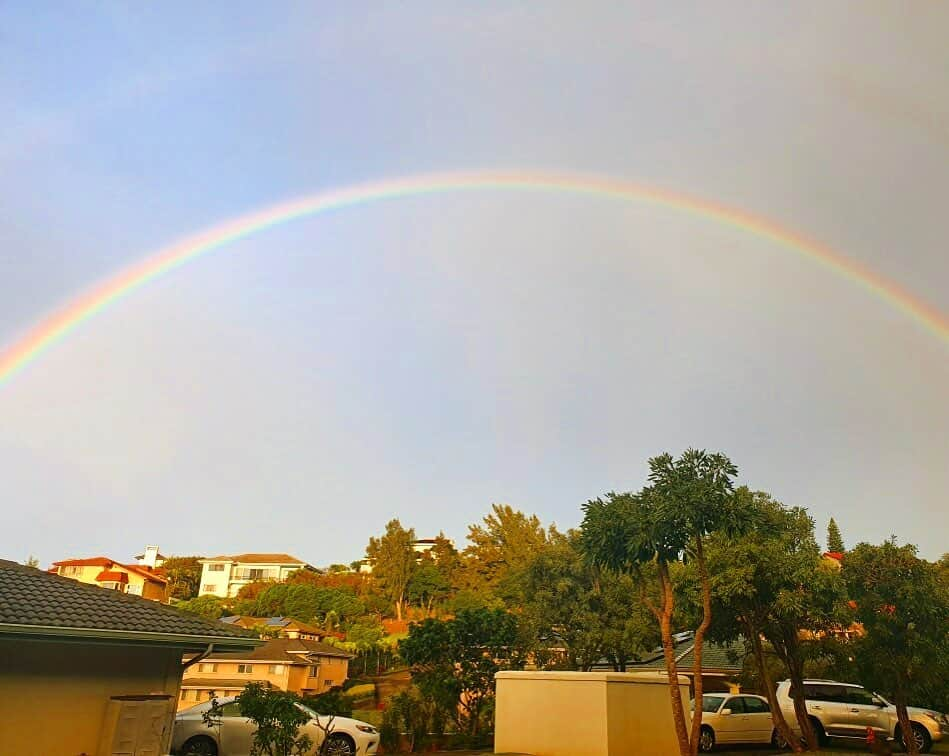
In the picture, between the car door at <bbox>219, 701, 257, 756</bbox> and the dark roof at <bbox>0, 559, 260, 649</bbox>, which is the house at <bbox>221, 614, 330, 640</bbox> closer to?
the car door at <bbox>219, 701, 257, 756</bbox>

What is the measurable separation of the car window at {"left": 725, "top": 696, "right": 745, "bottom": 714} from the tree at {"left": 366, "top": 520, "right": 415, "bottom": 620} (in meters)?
48.7

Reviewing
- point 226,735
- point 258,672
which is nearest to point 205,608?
point 258,672

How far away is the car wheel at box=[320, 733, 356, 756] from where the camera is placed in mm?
15254

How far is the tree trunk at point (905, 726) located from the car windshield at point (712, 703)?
14.2 ft

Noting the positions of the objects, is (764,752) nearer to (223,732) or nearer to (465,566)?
(223,732)

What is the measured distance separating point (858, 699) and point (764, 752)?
4.06 metres

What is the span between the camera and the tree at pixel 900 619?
18.9 m

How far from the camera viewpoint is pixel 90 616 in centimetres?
1180

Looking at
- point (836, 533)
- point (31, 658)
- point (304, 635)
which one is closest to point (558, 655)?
point (31, 658)

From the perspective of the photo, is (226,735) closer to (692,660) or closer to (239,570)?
(692,660)

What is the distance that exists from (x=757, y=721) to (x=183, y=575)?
76223mm

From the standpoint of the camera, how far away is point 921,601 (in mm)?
18891

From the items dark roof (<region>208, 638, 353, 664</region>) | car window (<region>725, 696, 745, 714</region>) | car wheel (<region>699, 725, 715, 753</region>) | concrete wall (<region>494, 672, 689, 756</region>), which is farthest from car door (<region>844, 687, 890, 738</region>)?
dark roof (<region>208, 638, 353, 664</region>)

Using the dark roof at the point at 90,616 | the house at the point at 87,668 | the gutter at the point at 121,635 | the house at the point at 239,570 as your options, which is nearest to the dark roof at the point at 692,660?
the gutter at the point at 121,635
